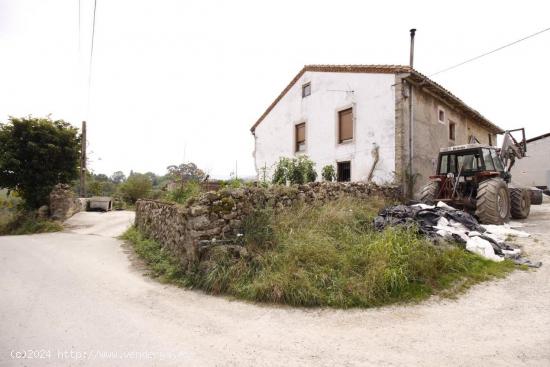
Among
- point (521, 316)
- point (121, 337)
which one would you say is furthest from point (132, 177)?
point (521, 316)

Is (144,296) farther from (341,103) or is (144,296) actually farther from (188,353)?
(341,103)

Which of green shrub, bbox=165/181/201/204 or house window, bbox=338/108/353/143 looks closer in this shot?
green shrub, bbox=165/181/201/204

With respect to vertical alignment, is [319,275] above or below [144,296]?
above

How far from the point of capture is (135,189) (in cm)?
1872

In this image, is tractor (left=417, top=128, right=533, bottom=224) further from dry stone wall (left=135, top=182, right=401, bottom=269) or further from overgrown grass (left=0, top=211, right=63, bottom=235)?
overgrown grass (left=0, top=211, right=63, bottom=235)

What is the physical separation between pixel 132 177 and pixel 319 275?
61.2ft

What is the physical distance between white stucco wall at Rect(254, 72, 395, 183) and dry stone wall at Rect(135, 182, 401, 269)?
15.1 feet

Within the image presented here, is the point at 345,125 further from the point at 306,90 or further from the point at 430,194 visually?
the point at 430,194

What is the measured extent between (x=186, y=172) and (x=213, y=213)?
4.70 meters

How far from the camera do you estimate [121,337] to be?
111 inches

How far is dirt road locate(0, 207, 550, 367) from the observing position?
2.43 m

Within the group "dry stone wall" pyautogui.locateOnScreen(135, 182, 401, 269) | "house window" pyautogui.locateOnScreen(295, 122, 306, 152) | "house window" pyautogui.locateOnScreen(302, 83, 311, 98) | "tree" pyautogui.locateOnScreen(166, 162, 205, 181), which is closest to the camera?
"dry stone wall" pyautogui.locateOnScreen(135, 182, 401, 269)

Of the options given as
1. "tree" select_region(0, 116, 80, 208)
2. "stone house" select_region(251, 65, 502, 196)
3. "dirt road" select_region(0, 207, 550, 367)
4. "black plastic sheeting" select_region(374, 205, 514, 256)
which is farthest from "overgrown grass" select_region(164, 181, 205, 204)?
"tree" select_region(0, 116, 80, 208)

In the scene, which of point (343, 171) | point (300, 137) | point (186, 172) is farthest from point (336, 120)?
point (186, 172)
